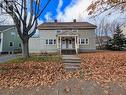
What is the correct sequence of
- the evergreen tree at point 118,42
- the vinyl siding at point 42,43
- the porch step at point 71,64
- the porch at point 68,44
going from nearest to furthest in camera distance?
1. the porch step at point 71,64
2. the porch at point 68,44
3. the vinyl siding at point 42,43
4. the evergreen tree at point 118,42

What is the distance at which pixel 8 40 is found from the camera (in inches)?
1759

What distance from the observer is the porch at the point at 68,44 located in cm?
3160

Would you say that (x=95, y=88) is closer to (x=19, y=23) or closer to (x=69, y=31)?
(x=19, y=23)

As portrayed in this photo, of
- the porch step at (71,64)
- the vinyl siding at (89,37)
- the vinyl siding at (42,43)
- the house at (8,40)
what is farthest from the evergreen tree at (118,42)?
the porch step at (71,64)

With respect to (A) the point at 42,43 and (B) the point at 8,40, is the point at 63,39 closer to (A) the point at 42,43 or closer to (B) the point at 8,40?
(A) the point at 42,43

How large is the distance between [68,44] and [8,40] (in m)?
17.6

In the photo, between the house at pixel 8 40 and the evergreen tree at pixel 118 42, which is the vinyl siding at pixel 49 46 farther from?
the house at pixel 8 40

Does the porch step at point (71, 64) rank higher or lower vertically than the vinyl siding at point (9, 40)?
lower

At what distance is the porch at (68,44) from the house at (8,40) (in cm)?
1389

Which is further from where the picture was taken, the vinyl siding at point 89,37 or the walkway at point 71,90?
the vinyl siding at point 89,37

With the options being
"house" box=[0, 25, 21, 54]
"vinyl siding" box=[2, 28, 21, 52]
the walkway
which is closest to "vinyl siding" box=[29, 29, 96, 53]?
"house" box=[0, 25, 21, 54]

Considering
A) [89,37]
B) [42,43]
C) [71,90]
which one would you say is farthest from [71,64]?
[89,37]

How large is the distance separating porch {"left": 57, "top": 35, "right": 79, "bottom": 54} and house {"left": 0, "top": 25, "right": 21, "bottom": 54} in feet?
45.6

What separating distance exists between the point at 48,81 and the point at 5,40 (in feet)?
122
